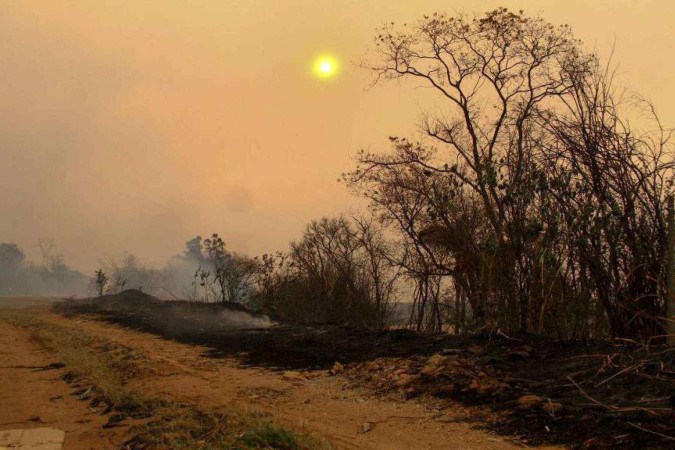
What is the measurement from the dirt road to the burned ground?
462mm

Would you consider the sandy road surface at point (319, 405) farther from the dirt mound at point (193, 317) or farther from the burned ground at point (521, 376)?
the dirt mound at point (193, 317)

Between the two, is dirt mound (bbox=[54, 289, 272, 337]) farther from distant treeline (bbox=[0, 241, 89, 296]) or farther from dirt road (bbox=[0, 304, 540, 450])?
distant treeline (bbox=[0, 241, 89, 296])

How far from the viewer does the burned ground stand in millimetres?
4855

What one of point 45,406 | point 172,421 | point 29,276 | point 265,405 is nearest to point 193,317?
point 45,406

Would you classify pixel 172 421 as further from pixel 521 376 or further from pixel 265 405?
pixel 521 376

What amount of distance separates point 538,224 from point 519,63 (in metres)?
9.63

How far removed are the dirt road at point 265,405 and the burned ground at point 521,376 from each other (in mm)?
462

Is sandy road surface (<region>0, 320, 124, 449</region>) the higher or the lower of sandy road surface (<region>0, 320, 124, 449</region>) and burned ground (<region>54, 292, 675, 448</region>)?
the lower

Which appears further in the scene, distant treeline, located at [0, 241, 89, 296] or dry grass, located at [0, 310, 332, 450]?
distant treeline, located at [0, 241, 89, 296]

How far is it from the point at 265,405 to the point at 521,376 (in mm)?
3536

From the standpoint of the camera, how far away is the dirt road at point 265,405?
213 inches

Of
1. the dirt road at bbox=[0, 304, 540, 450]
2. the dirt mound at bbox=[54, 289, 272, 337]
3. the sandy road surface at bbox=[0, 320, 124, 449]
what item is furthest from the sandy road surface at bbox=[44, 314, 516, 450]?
the dirt mound at bbox=[54, 289, 272, 337]

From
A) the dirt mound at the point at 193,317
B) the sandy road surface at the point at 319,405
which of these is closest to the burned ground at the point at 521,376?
the sandy road surface at the point at 319,405

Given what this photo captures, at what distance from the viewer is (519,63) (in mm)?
16984
